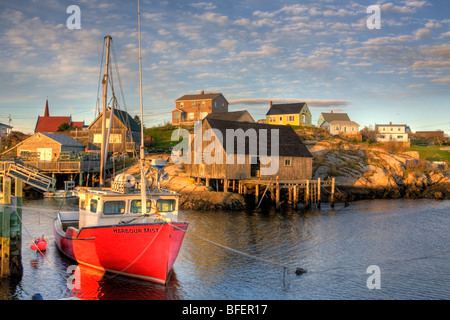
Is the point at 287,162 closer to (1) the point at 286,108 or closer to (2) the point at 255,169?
(2) the point at 255,169

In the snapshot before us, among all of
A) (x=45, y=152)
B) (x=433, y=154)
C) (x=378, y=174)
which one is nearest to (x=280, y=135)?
(x=378, y=174)

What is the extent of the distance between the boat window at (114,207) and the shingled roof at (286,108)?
240ft

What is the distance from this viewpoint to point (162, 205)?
71.3 feet

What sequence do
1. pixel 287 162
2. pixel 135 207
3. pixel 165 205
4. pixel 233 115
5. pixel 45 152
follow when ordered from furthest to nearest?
pixel 233 115 < pixel 45 152 < pixel 287 162 < pixel 165 205 < pixel 135 207

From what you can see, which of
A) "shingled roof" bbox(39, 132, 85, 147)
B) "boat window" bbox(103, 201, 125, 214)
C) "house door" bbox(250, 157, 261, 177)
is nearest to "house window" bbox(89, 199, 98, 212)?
"boat window" bbox(103, 201, 125, 214)

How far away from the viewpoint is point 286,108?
307 feet

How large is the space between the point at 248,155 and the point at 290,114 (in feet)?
153

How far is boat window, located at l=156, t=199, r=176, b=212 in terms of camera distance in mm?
21641

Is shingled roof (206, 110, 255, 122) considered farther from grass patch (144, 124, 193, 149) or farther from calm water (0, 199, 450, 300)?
calm water (0, 199, 450, 300)

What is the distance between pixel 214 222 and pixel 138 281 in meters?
16.0

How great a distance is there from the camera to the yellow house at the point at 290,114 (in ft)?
296

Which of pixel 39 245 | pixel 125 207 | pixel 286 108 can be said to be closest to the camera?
pixel 125 207
